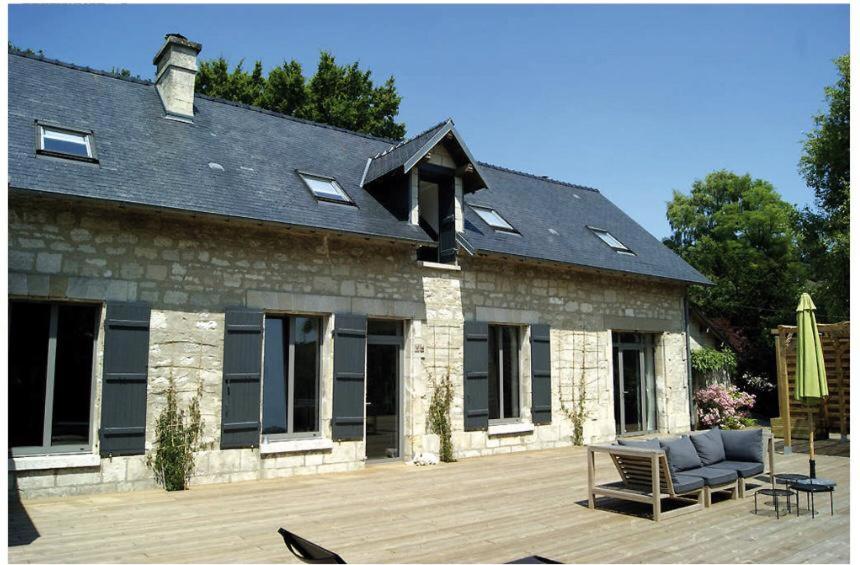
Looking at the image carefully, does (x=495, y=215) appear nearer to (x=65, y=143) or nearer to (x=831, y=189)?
(x=65, y=143)

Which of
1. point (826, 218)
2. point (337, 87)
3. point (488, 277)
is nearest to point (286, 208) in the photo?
point (488, 277)

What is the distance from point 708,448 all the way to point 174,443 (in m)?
5.78

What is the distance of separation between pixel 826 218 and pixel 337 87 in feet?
47.2

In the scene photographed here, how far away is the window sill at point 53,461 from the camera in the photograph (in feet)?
21.6

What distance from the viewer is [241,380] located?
791cm

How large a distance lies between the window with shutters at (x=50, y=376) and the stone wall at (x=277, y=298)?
9.8 inches

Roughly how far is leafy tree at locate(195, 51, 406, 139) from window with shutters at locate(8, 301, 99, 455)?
525 inches

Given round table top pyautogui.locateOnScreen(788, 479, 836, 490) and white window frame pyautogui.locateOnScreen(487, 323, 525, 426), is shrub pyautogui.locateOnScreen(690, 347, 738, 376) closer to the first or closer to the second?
white window frame pyautogui.locateOnScreen(487, 323, 525, 426)

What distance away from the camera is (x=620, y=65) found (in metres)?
6.54

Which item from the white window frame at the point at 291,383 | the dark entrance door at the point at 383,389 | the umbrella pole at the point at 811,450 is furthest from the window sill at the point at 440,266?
the umbrella pole at the point at 811,450

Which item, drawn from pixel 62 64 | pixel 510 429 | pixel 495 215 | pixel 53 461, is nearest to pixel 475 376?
pixel 510 429

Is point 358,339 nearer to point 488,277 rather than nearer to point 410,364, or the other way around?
point 410,364

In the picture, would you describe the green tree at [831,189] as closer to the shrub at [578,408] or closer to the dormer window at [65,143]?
the shrub at [578,408]

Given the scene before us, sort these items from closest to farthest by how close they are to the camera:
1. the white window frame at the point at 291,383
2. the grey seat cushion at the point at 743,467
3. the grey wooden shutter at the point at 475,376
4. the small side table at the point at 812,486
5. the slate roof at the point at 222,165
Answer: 1. the small side table at the point at 812,486
2. the grey seat cushion at the point at 743,467
3. the slate roof at the point at 222,165
4. the white window frame at the point at 291,383
5. the grey wooden shutter at the point at 475,376
